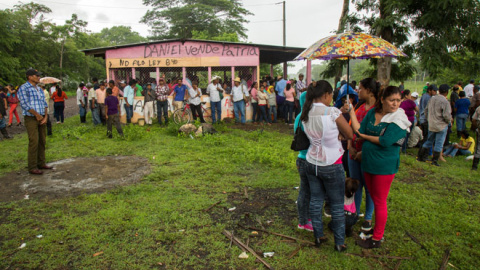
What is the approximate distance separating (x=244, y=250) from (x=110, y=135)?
776 cm

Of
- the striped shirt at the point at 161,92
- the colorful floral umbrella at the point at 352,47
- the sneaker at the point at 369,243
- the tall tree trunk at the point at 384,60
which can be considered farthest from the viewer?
the striped shirt at the point at 161,92

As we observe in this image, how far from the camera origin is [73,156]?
7.61 metres

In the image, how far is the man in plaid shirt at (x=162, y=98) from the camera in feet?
38.7

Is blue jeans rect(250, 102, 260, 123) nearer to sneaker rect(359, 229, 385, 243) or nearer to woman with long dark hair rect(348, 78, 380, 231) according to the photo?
woman with long dark hair rect(348, 78, 380, 231)

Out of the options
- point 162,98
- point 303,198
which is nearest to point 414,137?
point 303,198

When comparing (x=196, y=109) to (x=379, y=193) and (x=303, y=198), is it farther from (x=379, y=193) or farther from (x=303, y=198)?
(x=379, y=193)

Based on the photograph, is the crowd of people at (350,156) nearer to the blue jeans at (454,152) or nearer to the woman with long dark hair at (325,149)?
the woman with long dark hair at (325,149)

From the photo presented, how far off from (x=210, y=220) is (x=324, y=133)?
198cm

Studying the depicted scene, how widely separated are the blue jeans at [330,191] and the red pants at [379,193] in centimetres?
37

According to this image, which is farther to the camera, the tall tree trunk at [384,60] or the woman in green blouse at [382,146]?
the tall tree trunk at [384,60]

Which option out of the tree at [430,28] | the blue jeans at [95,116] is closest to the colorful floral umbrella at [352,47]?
the tree at [430,28]

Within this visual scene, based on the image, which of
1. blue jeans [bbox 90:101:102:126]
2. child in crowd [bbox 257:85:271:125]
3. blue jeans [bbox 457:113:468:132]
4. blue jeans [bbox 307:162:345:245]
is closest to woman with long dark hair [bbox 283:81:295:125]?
child in crowd [bbox 257:85:271:125]

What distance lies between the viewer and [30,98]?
6.04 m

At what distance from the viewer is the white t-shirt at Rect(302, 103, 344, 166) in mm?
3191
